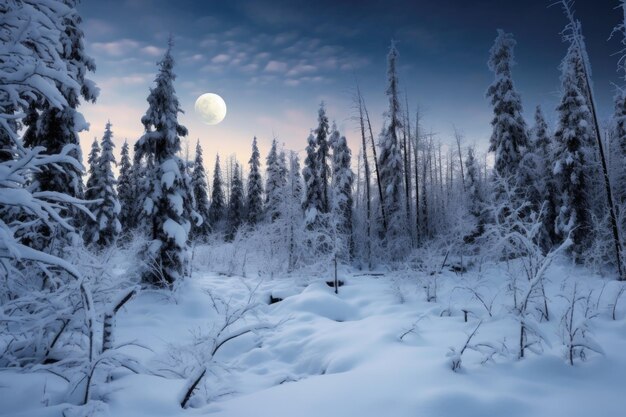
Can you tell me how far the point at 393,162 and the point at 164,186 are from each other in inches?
669

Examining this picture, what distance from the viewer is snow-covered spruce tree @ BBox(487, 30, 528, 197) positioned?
20828 millimetres

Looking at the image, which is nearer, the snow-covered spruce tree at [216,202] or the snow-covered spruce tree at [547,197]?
the snow-covered spruce tree at [547,197]

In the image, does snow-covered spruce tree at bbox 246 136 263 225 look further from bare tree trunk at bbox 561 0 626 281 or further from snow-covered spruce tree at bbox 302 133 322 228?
bare tree trunk at bbox 561 0 626 281

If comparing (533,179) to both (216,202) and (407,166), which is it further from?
(216,202)

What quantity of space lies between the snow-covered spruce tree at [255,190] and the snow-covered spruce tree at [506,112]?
91.1 ft

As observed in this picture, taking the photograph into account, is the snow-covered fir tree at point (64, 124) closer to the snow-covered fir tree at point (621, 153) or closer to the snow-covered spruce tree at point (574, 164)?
the snow-covered spruce tree at point (574, 164)

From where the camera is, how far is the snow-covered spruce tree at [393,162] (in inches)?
969

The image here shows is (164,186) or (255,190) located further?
(255,190)

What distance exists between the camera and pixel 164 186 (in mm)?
14336

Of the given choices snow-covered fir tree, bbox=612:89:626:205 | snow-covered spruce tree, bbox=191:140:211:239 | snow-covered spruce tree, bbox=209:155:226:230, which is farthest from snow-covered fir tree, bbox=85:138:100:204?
snow-covered fir tree, bbox=612:89:626:205

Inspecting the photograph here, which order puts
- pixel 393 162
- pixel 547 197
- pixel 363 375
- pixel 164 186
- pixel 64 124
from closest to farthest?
pixel 363 375
pixel 64 124
pixel 164 186
pixel 547 197
pixel 393 162

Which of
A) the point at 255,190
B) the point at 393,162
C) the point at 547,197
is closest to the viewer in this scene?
the point at 547,197

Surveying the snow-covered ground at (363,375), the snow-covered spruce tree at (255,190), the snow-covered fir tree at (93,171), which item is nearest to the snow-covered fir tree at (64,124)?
the snow-covered ground at (363,375)

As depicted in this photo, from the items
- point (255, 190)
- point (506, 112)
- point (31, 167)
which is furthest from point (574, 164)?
point (255, 190)
